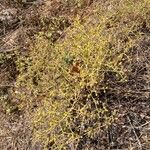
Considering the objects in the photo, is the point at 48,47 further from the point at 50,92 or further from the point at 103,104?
the point at 103,104

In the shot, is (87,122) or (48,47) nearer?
(87,122)

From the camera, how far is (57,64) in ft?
11.9

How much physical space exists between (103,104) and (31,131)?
667mm

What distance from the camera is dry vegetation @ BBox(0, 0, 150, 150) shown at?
3258 mm

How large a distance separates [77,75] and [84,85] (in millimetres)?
146

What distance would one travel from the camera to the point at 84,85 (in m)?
3.38

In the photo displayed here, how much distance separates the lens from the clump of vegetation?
129 inches

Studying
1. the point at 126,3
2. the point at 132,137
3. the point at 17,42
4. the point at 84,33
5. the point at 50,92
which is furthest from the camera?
the point at 17,42

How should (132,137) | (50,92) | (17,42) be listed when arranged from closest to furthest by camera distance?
(132,137) < (50,92) < (17,42)

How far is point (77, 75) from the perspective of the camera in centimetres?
349

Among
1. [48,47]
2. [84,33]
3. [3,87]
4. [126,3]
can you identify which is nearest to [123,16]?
[126,3]

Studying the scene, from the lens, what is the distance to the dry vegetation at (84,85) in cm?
326

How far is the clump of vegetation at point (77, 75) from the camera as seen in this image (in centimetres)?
328

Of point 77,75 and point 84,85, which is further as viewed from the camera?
point 77,75
